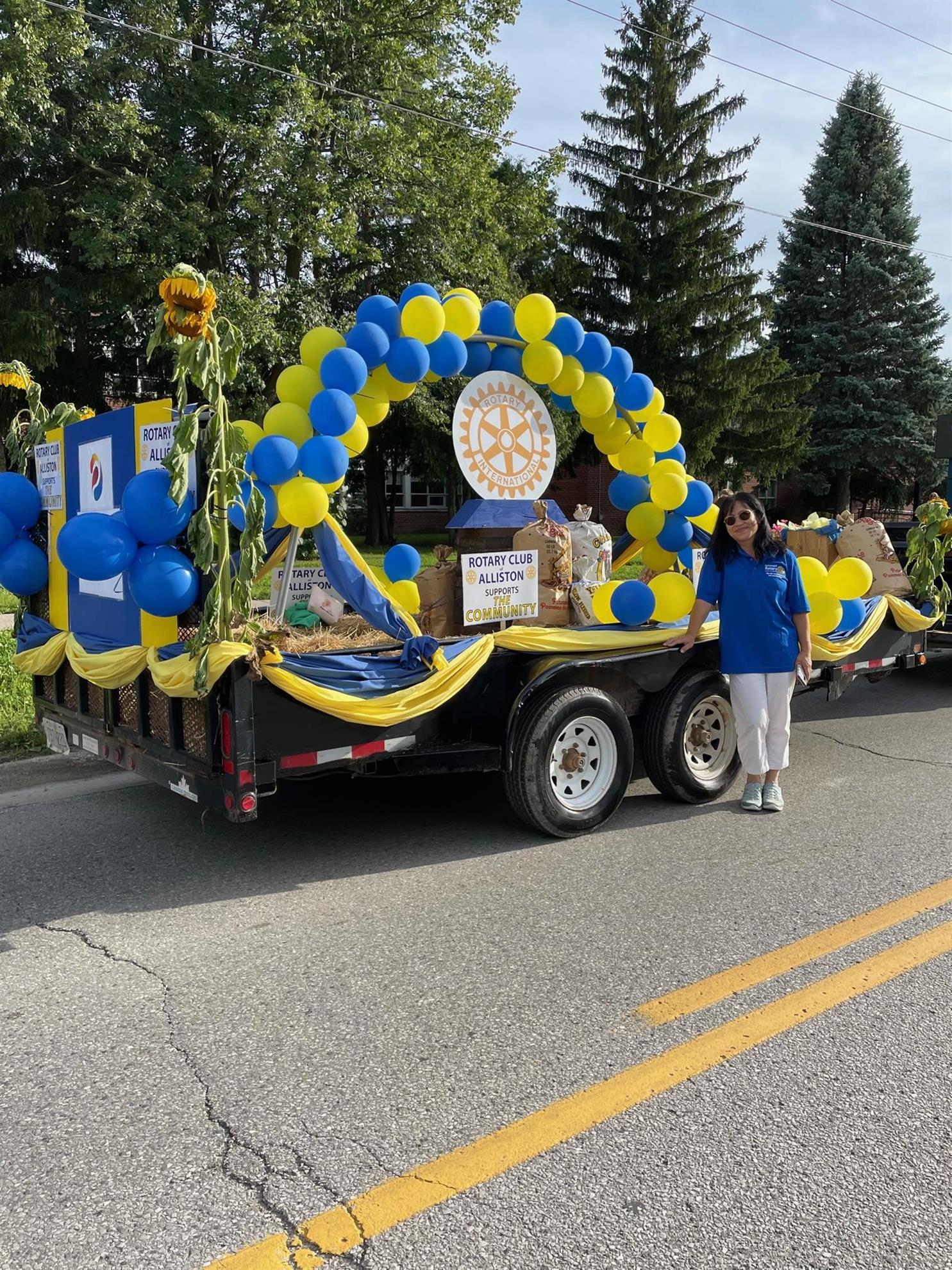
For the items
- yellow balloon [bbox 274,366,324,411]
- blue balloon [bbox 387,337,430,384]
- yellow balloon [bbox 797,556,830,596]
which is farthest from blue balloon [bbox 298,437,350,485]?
yellow balloon [bbox 797,556,830,596]

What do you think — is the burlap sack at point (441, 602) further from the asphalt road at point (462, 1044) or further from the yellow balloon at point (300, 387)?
the yellow balloon at point (300, 387)

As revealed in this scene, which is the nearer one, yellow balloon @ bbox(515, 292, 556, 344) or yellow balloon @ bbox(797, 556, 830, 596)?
yellow balloon @ bbox(515, 292, 556, 344)

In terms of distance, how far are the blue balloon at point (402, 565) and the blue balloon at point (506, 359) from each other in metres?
1.37

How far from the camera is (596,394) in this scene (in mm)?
6906

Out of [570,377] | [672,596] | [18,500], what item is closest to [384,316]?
[570,377]

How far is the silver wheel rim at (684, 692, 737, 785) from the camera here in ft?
20.4

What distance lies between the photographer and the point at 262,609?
7.47 metres

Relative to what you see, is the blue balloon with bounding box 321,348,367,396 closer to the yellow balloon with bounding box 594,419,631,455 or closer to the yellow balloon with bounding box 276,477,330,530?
the yellow balloon with bounding box 276,477,330,530

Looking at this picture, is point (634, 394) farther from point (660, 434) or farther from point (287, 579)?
point (287, 579)

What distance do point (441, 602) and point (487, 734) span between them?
1100 mm

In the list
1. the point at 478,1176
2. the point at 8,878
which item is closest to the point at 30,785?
the point at 8,878

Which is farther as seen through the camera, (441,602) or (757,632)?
(441,602)

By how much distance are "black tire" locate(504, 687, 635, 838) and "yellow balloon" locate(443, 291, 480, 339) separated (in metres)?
2.34

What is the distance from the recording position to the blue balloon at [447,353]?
6047 millimetres
